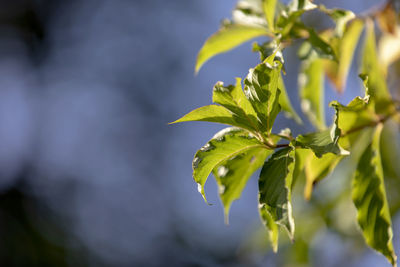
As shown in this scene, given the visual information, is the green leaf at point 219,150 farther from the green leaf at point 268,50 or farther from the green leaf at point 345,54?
the green leaf at point 345,54

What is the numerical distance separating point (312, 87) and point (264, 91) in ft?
1.29

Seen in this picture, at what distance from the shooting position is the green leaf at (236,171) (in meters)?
0.51

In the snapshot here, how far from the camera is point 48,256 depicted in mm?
3436

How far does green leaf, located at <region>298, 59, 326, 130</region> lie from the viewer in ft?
2.57

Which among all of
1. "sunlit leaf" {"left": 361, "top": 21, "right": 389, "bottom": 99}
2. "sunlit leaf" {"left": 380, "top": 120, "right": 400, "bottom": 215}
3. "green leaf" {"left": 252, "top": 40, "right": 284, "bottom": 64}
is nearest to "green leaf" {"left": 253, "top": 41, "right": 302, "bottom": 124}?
"green leaf" {"left": 252, "top": 40, "right": 284, "bottom": 64}

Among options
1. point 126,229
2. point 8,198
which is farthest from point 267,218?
point 126,229

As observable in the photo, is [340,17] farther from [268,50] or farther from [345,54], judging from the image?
[345,54]

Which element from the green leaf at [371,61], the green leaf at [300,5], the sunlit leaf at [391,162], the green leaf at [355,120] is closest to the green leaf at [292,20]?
the green leaf at [300,5]

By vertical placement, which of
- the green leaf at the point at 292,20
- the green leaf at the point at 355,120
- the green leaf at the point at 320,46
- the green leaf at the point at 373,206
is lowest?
the green leaf at the point at 373,206

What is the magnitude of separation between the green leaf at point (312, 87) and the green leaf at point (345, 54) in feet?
0.19

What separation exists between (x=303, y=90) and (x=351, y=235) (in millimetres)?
600

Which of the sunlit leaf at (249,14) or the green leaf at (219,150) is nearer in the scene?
the green leaf at (219,150)

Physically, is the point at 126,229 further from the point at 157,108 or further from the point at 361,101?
the point at 361,101

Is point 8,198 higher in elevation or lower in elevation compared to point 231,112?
higher
